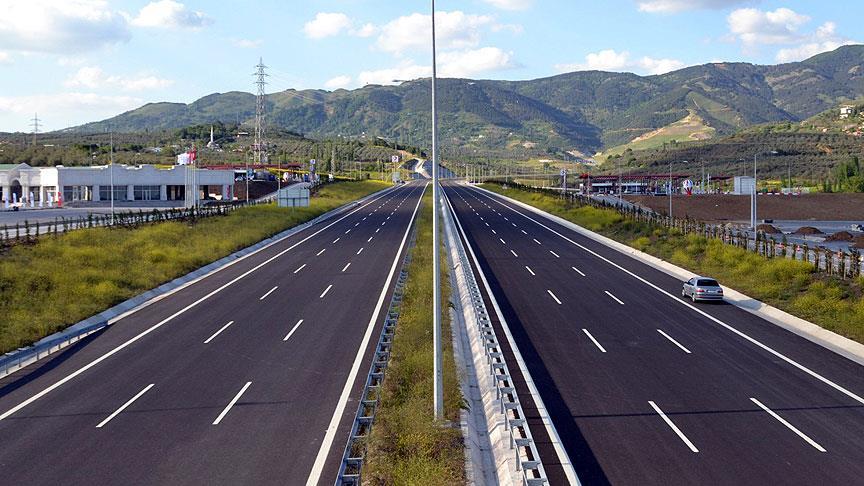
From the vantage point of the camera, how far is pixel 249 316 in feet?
100

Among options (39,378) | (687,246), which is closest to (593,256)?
(687,246)

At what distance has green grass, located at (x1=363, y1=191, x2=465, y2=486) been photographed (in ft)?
45.0

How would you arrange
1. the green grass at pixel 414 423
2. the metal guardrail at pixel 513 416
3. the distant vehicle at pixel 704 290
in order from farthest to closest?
Answer: the distant vehicle at pixel 704 290
the green grass at pixel 414 423
the metal guardrail at pixel 513 416

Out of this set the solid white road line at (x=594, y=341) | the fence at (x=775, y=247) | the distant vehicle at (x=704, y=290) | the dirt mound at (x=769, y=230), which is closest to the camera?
the solid white road line at (x=594, y=341)

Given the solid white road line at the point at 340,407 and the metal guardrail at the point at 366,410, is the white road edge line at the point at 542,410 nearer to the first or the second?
the metal guardrail at the point at 366,410

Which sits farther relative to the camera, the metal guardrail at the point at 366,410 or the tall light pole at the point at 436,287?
the tall light pole at the point at 436,287

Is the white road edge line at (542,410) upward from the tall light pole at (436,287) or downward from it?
downward

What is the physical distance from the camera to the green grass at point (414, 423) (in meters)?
13.7

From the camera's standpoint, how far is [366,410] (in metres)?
18.3

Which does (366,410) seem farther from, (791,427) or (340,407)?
(791,427)

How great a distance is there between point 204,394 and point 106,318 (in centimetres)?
1344

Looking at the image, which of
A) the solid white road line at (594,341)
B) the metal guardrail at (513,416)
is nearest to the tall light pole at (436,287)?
the metal guardrail at (513,416)

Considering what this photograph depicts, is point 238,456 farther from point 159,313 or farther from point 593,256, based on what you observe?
point 593,256

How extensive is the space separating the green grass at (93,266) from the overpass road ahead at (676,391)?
1739cm
